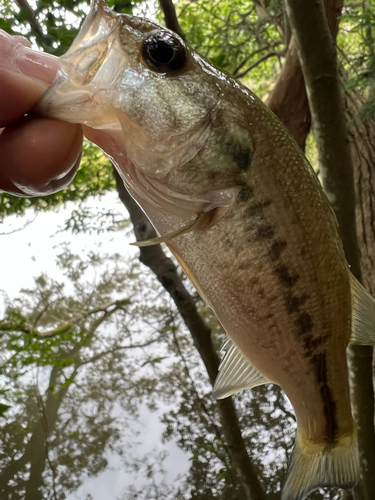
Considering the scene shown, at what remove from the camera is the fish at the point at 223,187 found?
568 millimetres

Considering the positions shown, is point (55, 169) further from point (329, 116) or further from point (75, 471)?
point (75, 471)

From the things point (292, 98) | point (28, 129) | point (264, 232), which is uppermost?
point (292, 98)

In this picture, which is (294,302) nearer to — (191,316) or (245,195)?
(245,195)

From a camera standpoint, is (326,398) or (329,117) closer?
(326,398)

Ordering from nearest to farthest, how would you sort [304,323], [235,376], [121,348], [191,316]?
[304,323] → [235,376] → [191,316] → [121,348]

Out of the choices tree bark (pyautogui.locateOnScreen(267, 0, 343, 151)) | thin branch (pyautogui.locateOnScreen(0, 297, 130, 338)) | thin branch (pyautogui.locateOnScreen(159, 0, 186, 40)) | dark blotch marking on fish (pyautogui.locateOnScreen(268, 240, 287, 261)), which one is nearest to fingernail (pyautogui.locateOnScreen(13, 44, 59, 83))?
dark blotch marking on fish (pyautogui.locateOnScreen(268, 240, 287, 261))

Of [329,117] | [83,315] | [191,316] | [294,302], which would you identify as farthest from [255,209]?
[83,315]

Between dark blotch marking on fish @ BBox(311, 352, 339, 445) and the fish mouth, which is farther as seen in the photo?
dark blotch marking on fish @ BBox(311, 352, 339, 445)

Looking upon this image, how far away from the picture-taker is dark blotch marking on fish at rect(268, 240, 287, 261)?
24.7 inches

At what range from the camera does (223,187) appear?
60 centimetres

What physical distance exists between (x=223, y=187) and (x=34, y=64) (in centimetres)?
37

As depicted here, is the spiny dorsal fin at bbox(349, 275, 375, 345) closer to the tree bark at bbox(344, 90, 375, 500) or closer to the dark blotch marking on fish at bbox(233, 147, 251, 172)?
the dark blotch marking on fish at bbox(233, 147, 251, 172)

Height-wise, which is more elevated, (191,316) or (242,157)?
(191,316)

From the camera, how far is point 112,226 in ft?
12.4
